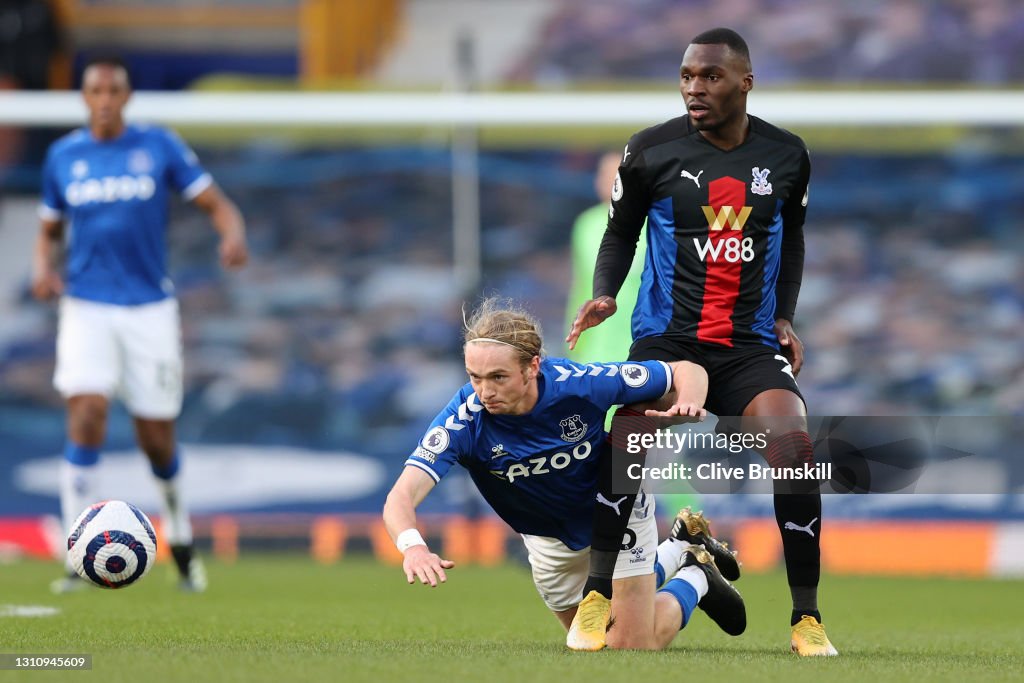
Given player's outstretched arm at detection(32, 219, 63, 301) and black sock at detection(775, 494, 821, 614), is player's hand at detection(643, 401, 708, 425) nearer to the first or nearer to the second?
black sock at detection(775, 494, 821, 614)

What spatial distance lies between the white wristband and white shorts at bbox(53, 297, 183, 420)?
3.79m

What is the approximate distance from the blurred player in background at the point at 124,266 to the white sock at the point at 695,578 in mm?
3042

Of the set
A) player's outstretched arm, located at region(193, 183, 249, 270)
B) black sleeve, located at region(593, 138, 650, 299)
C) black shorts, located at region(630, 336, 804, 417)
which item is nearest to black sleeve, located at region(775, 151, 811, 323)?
black shorts, located at region(630, 336, 804, 417)

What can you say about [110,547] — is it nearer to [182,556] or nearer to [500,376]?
[500,376]

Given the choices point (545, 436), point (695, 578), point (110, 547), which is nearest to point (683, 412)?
point (545, 436)

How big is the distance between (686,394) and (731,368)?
0.43m

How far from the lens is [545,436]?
5152mm

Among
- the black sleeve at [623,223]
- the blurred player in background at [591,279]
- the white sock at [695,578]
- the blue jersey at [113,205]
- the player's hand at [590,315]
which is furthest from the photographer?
the blurred player in background at [591,279]

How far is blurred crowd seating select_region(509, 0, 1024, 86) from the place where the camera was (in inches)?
600

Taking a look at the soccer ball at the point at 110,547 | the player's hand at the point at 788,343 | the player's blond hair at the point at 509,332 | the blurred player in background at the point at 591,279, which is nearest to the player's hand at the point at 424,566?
the player's blond hair at the point at 509,332

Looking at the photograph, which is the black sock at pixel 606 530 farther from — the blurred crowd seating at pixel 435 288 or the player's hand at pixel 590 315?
the blurred crowd seating at pixel 435 288

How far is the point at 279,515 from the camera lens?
11.4 m

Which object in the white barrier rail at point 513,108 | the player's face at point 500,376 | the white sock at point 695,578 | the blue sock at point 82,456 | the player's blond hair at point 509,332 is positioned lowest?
the blue sock at point 82,456

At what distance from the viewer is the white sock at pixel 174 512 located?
8125 millimetres
